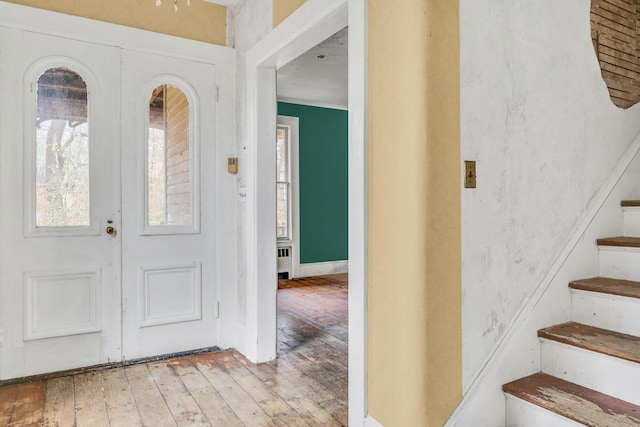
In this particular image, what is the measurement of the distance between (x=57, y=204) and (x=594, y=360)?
3229 mm

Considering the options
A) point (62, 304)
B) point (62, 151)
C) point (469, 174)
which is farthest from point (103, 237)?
point (469, 174)

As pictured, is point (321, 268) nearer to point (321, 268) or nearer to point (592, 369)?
point (321, 268)

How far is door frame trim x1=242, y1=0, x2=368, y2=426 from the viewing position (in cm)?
191

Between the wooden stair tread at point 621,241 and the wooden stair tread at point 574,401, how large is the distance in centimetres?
82

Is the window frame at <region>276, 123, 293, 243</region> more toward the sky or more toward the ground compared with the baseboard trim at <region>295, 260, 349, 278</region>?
more toward the sky

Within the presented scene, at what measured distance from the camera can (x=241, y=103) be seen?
3.34 m

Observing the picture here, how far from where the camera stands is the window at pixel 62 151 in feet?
9.13

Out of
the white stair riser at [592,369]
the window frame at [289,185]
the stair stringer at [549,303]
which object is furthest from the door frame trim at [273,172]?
the window frame at [289,185]

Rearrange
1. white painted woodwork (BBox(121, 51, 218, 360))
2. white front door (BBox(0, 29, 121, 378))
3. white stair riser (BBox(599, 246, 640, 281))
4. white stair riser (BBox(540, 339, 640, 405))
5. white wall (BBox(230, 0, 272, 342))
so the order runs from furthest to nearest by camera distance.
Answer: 1. white wall (BBox(230, 0, 272, 342))
2. white painted woodwork (BBox(121, 51, 218, 360))
3. white front door (BBox(0, 29, 121, 378))
4. white stair riser (BBox(599, 246, 640, 281))
5. white stair riser (BBox(540, 339, 640, 405))

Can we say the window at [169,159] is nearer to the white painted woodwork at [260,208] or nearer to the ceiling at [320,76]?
the white painted woodwork at [260,208]

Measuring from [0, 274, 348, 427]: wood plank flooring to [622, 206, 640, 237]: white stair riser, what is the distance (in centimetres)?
192

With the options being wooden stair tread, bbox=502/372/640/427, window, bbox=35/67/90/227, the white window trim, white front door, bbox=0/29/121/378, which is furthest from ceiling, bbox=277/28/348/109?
wooden stair tread, bbox=502/372/640/427

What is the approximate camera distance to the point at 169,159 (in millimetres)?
3197

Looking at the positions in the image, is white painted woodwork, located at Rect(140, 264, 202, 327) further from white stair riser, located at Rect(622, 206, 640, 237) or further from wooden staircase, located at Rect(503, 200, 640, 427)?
white stair riser, located at Rect(622, 206, 640, 237)
